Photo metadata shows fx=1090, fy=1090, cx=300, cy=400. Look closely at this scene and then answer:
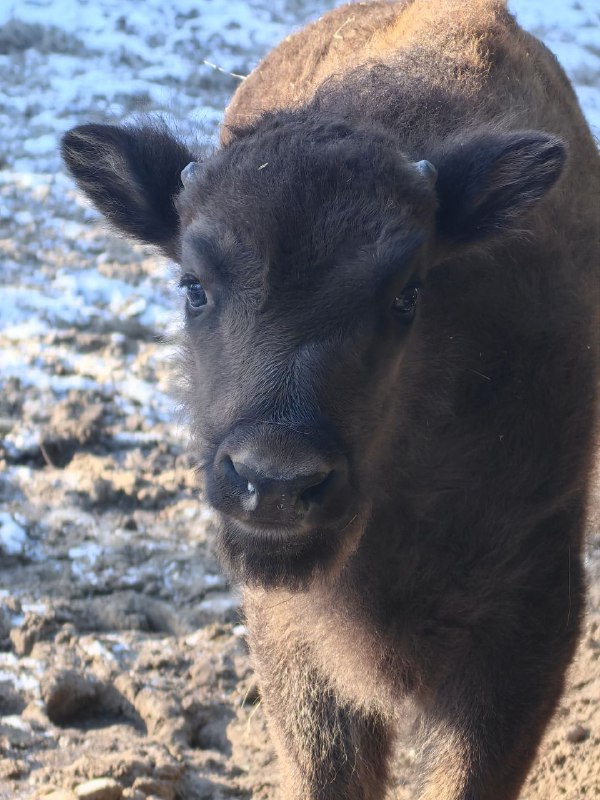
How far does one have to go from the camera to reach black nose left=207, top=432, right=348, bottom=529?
2688mm

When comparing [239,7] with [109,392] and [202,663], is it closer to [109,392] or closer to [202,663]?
[109,392]

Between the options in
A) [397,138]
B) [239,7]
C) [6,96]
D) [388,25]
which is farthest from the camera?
[239,7]

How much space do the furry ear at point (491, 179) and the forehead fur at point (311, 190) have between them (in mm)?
140

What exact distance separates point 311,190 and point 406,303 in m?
0.45

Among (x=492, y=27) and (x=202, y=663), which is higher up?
(x=492, y=27)

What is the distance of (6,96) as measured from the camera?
9859 millimetres

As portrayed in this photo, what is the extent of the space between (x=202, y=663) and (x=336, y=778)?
1197 mm

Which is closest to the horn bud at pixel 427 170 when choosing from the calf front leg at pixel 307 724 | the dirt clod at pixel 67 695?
the calf front leg at pixel 307 724

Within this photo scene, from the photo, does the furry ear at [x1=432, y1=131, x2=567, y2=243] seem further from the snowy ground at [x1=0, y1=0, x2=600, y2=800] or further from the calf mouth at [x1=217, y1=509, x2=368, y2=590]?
the snowy ground at [x1=0, y1=0, x2=600, y2=800]

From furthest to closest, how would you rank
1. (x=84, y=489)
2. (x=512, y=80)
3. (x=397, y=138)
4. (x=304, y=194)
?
1. (x=84, y=489)
2. (x=512, y=80)
3. (x=397, y=138)
4. (x=304, y=194)

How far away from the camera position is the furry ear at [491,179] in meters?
3.26

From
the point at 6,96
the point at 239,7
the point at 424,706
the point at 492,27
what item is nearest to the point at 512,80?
the point at 492,27

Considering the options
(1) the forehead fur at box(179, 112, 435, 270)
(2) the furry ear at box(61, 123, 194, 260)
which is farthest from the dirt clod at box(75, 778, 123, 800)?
(1) the forehead fur at box(179, 112, 435, 270)

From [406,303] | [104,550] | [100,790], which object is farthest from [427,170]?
[104,550]
